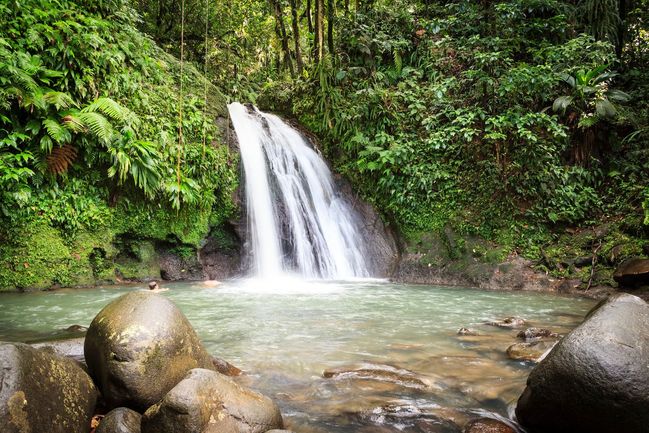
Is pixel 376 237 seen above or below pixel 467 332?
above

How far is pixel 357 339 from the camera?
5.00 meters

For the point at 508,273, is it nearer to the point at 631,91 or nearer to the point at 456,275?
the point at 456,275

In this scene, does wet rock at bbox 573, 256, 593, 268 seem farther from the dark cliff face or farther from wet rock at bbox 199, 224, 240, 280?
wet rock at bbox 199, 224, 240, 280

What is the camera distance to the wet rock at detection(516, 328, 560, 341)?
194 inches

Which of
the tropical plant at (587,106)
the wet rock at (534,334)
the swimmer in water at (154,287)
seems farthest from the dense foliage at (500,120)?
the swimmer in water at (154,287)

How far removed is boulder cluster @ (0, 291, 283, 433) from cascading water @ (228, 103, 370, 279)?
268 inches

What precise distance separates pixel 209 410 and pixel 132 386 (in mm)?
712

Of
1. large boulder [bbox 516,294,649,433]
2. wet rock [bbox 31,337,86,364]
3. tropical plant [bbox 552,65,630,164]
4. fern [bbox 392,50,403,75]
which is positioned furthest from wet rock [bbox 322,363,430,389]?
fern [bbox 392,50,403,75]

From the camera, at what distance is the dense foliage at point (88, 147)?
7.41 metres

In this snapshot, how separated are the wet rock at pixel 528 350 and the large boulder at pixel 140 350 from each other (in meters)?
2.94

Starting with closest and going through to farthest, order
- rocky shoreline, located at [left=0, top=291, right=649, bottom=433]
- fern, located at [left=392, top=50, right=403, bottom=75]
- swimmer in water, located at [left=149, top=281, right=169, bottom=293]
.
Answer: rocky shoreline, located at [left=0, top=291, right=649, bottom=433] → swimmer in water, located at [left=149, top=281, right=169, bottom=293] → fern, located at [left=392, top=50, right=403, bottom=75]

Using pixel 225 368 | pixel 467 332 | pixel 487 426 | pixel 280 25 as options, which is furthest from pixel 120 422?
pixel 280 25

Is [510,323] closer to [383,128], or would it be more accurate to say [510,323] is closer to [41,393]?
[41,393]

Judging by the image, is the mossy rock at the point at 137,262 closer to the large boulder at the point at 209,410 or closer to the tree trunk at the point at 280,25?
the large boulder at the point at 209,410
